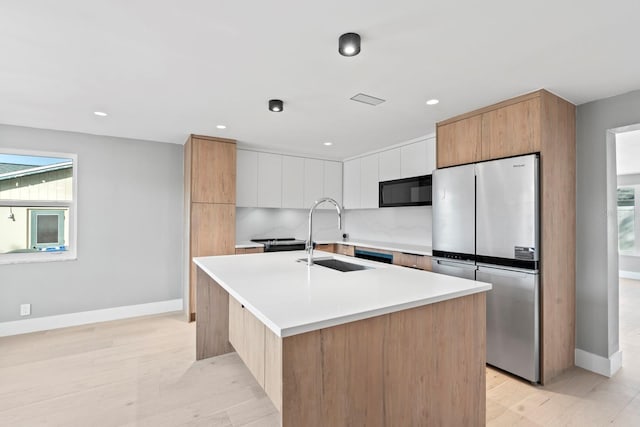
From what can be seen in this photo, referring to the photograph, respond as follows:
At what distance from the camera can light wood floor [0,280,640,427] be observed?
1.94m

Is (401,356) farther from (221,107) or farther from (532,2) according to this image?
(221,107)

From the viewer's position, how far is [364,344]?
130 cm

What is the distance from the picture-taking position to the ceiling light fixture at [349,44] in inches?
64.9

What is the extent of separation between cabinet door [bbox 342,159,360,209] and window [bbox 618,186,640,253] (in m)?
6.27

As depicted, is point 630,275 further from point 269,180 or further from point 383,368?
point 383,368

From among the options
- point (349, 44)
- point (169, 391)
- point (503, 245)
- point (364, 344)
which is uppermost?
point (349, 44)

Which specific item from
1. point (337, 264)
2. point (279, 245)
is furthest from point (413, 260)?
point (279, 245)

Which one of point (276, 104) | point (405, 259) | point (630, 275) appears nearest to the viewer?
point (276, 104)

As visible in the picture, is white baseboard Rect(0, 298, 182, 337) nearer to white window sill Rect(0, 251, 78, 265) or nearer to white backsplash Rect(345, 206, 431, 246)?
white window sill Rect(0, 251, 78, 265)

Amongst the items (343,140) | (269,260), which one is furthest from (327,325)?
(343,140)

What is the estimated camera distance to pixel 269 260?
2.56 metres

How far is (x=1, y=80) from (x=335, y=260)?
287 centimetres

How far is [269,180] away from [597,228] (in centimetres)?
376

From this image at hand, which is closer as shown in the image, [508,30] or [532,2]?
[532,2]
